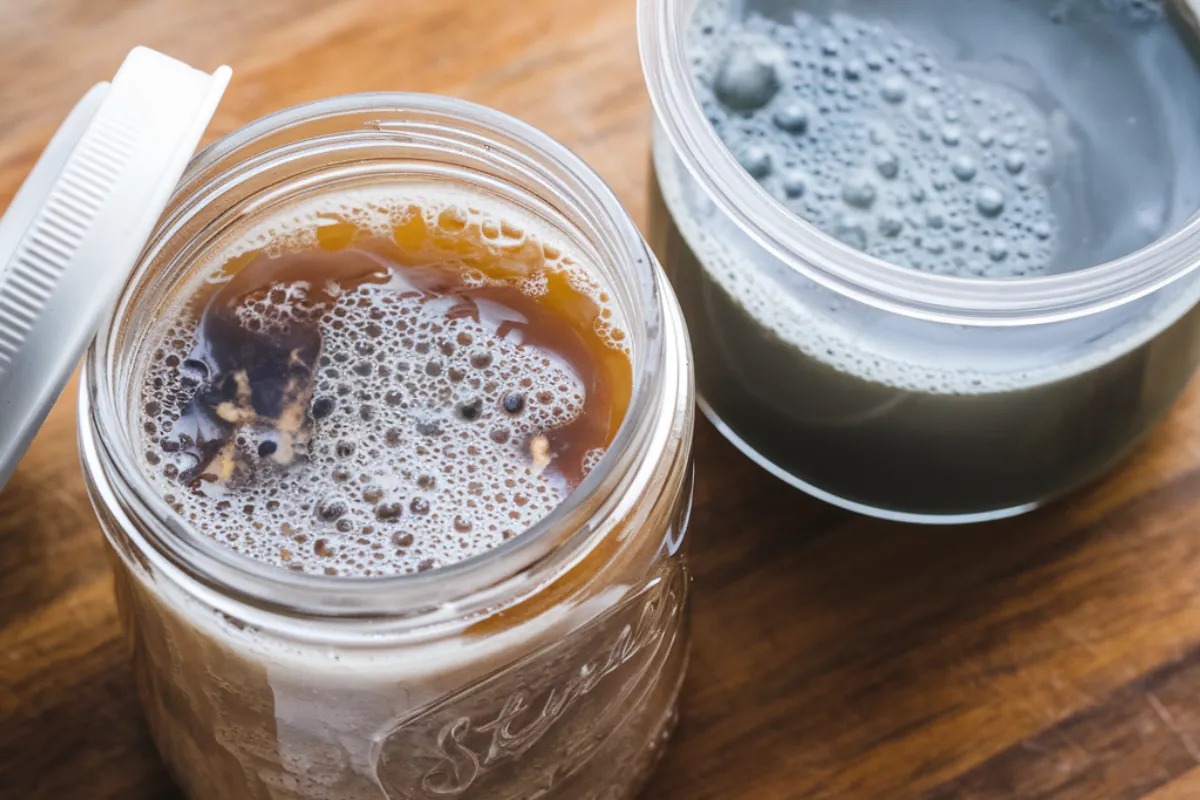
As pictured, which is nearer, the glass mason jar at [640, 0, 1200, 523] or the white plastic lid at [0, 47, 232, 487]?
the white plastic lid at [0, 47, 232, 487]

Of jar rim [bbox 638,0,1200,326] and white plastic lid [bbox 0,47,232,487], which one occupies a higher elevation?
white plastic lid [bbox 0,47,232,487]

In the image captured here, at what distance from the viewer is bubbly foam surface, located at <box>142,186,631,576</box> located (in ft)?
2.08

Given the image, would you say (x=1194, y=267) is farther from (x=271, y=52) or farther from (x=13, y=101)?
(x=13, y=101)

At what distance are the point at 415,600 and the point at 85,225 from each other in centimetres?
22

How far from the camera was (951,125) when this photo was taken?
2.80 ft

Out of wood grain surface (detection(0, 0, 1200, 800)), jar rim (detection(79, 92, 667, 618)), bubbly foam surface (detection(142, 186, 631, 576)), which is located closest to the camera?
jar rim (detection(79, 92, 667, 618))

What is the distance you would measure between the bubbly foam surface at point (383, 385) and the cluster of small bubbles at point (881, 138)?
18cm

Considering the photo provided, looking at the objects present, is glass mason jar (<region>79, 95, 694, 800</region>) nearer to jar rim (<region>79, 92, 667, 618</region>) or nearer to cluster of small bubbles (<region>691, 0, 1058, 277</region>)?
jar rim (<region>79, 92, 667, 618</region>)

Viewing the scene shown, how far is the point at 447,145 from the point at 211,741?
308 millimetres

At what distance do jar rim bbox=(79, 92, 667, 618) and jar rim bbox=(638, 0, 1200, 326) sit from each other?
0.10 m

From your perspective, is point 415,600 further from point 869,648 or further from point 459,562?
point 869,648

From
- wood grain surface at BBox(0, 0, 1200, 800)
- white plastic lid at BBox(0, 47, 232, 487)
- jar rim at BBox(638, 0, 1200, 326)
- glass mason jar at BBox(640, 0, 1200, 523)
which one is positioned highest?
white plastic lid at BBox(0, 47, 232, 487)

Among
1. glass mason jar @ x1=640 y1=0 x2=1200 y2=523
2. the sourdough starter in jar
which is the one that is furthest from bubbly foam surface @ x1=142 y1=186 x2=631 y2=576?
glass mason jar @ x1=640 y1=0 x2=1200 y2=523

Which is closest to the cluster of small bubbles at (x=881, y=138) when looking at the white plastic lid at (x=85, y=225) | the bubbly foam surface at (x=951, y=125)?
the bubbly foam surface at (x=951, y=125)
